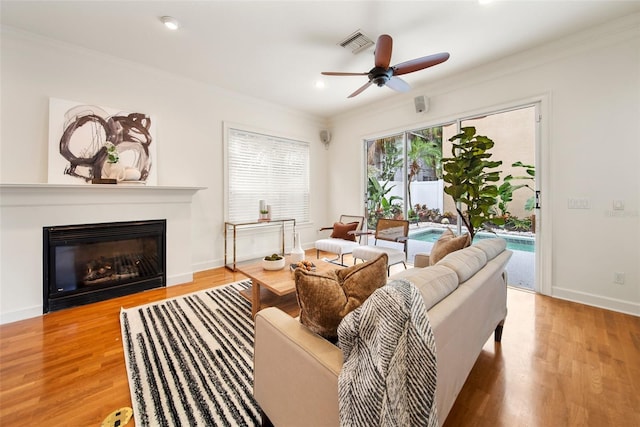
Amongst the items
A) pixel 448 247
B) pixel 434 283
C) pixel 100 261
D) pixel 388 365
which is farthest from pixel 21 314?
pixel 448 247

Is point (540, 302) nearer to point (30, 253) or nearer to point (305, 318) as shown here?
point (305, 318)

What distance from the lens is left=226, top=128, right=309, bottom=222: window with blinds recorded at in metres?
4.31

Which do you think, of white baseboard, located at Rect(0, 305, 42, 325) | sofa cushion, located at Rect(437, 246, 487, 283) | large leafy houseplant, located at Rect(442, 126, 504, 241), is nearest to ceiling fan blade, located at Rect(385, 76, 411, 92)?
large leafy houseplant, located at Rect(442, 126, 504, 241)

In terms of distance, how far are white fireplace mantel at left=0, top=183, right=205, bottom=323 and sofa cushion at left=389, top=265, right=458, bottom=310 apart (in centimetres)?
316

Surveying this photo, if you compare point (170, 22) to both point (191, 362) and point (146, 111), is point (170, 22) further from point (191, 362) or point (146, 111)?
point (191, 362)

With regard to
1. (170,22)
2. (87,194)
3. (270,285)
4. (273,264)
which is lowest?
(270,285)

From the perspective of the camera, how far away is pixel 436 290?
109 cm

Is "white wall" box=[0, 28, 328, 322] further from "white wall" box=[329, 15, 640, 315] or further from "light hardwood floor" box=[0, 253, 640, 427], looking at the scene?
"white wall" box=[329, 15, 640, 315]

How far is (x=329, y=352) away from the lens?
3.11 feet

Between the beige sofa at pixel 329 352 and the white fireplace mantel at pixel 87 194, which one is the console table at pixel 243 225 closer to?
the white fireplace mantel at pixel 87 194

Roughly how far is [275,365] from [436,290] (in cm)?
77

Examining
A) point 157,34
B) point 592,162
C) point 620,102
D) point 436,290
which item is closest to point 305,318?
point 436,290

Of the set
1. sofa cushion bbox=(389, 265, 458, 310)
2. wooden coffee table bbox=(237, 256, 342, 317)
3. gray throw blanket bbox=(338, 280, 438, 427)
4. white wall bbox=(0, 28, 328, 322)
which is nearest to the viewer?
gray throw blanket bbox=(338, 280, 438, 427)

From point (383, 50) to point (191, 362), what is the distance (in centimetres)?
296
